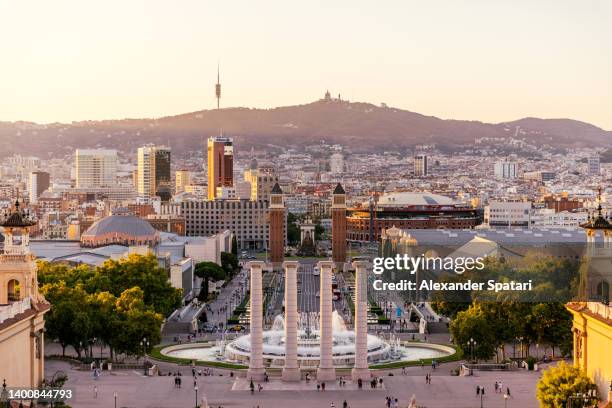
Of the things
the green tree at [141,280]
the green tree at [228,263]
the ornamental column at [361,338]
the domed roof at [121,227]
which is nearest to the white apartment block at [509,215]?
the green tree at [228,263]

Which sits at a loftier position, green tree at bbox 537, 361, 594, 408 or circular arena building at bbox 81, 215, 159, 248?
circular arena building at bbox 81, 215, 159, 248

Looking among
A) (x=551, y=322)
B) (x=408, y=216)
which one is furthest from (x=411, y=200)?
(x=551, y=322)

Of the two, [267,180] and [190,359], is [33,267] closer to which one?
[190,359]

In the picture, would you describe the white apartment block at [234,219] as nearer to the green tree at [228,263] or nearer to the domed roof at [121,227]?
the green tree at [228,263]

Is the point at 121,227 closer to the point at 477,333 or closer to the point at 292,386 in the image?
the point at 477,333

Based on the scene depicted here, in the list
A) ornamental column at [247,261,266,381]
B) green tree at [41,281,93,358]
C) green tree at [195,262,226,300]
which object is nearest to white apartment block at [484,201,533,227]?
green tree at [195,262,226,300]

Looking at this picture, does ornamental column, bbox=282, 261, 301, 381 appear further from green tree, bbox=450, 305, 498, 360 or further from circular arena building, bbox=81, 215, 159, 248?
circular arena building, bbox=81, 215, 159, 248
